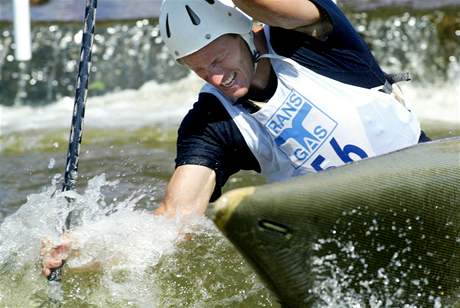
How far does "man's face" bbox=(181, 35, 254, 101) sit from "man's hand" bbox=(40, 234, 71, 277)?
787mm

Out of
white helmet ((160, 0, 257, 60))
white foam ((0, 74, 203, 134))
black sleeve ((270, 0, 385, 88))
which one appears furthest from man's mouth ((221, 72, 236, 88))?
white foam ((0, 74, 203, 134))

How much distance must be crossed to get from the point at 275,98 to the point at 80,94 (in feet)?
2.37

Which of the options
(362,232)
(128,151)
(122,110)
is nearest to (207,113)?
(362,232)

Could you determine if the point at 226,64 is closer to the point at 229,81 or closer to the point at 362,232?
the point at 229,81

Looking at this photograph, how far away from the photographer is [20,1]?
722 cm

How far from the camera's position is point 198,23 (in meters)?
3.92

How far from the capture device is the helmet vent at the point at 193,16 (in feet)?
12.9

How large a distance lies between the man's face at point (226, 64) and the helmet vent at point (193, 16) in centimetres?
9

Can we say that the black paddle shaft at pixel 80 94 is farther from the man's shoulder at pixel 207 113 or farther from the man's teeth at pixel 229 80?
the man's teeth at pixel 229 80

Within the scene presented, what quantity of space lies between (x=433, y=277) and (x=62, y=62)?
6.91 m

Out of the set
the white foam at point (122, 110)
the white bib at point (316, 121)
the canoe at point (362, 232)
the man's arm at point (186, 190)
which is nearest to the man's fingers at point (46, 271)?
the man's arm at point (186, 190)

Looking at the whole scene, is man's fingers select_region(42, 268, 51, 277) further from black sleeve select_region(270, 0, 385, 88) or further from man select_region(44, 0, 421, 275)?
black sleeve select_region(270, 0, 385, 88)

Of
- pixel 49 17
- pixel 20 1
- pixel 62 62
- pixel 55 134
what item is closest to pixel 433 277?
pixel 20 1

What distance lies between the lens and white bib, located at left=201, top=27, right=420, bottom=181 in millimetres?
4008
